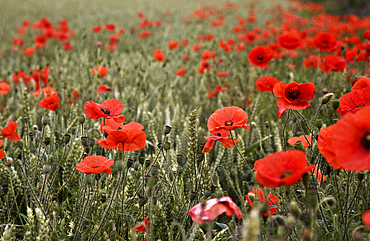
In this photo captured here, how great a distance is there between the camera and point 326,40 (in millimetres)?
2402

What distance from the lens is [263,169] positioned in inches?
29.8

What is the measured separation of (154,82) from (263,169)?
8.76ft

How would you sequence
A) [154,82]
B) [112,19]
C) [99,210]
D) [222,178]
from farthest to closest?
[112,19] < [154,82] < [222,178] < [99,210]

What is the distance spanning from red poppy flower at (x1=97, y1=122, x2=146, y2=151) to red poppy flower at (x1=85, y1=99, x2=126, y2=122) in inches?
6.3

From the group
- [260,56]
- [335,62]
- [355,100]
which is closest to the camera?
[355,100]

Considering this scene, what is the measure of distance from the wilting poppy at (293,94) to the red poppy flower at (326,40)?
54.2 inches

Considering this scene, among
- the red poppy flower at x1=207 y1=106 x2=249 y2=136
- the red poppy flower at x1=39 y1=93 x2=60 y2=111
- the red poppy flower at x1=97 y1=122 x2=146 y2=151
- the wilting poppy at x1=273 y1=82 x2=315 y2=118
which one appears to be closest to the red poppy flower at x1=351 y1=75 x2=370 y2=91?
the wilting poppy at x1=273 y1=82 x2=315 y2=118

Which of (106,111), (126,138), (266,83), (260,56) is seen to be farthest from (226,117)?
(260,56)

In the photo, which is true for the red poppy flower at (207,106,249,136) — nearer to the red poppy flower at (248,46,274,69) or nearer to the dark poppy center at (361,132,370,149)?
the dark poppy center at (361,132,370,149)

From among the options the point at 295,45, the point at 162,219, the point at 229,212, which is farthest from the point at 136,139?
the point at 295,45

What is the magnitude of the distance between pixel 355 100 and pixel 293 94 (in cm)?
22

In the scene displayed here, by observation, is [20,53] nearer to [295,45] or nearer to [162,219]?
[295,45]

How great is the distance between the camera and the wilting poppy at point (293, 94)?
3.68ft

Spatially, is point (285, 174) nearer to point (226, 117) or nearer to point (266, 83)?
point (226, 117)
